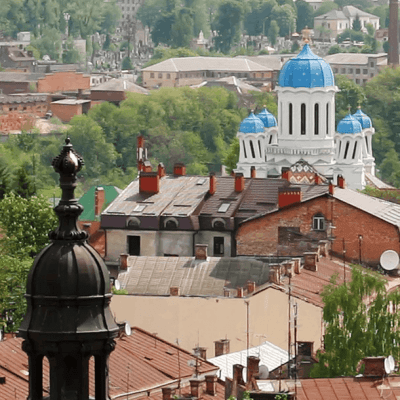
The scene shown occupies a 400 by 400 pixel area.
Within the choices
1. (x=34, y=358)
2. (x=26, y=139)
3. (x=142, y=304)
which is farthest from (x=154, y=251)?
(x=26, y=139)

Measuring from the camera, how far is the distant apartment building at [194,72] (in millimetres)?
173500

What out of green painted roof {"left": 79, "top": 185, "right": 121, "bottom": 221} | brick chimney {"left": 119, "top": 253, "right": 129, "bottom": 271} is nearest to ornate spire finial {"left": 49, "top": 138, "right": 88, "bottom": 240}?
brick chimney {"left": 119, "top": 253, "right": 129, "bottom": 271}

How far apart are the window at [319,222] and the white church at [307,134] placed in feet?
117

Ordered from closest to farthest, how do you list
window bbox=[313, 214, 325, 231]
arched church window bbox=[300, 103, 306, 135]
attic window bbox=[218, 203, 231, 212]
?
window bbox=[313, 214, 325, 231] → attic window bbox=[218, 203, 231, 212] → arched church window bbox=[300, 103, 306, 135]

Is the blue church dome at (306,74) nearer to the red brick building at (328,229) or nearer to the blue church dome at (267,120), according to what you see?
the blue church dome at (267,120)

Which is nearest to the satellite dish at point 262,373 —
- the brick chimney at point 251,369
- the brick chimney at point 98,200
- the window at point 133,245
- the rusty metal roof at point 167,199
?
the brick chimney at point 251,369

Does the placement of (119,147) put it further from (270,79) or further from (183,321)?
(183,321)

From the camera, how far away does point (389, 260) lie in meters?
48.8

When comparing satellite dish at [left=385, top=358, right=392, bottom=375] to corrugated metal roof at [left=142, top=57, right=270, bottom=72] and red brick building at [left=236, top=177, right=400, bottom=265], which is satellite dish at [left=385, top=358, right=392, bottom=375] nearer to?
red brick building at [left=236, top=177, right=400, bottom=265]

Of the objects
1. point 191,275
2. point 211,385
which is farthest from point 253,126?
point 211,385

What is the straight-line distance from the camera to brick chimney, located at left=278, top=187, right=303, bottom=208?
5250 centimetres

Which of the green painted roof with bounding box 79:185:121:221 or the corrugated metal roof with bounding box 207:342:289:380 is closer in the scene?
the corrugated metal roof with bounding box 207:342:289:380

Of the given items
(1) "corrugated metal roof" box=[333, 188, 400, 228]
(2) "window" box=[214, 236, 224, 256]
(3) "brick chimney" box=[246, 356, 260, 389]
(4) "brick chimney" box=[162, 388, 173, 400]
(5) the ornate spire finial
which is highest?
(5) the ornate spire finial

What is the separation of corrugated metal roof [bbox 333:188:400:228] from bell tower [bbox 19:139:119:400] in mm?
38461
